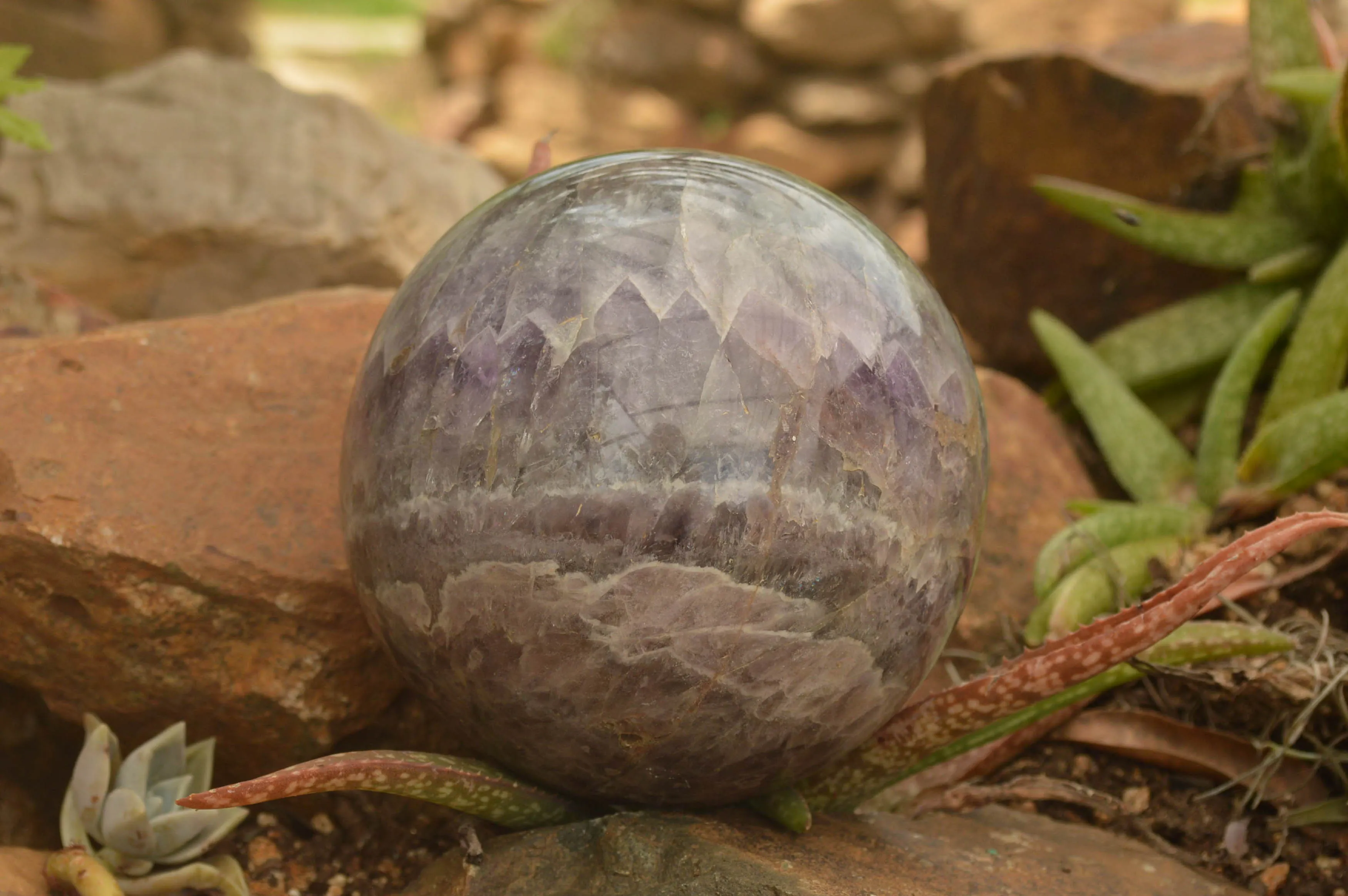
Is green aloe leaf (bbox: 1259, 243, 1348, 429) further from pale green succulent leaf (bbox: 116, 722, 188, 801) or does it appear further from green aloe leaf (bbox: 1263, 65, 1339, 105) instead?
pale green succulent leaf (bbox: 116, 722, 188, 801)

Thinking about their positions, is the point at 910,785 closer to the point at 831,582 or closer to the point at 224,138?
the point at 831,582

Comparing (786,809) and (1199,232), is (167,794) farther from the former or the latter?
(1199,232)

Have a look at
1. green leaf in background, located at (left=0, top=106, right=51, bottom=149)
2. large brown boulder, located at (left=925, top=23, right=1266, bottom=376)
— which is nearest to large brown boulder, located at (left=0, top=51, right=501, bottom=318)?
green leaf in background, located at (left=0, top=106, right=51, bottom=149)

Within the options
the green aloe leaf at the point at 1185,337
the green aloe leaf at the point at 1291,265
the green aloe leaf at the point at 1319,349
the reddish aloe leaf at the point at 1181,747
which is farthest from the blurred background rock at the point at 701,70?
the reddish aloe leaf at the point at 1181,747

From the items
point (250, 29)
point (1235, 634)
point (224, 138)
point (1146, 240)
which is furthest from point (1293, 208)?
point (250, 29)

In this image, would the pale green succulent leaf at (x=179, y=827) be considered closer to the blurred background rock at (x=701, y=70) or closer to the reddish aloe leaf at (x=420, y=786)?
the reddish aloe leaf at (x=420, y=786)

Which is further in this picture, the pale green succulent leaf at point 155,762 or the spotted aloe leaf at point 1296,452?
the spotted aloe leaf at point 1296,452

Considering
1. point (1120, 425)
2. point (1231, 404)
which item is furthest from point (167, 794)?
point (1231, 404)
